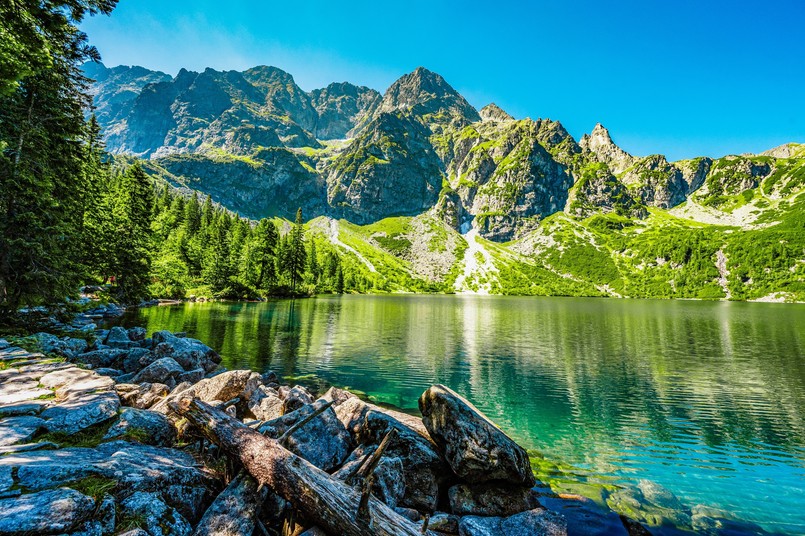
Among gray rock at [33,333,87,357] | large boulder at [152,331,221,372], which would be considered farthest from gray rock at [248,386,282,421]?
gray rock at [33,333,87,357]

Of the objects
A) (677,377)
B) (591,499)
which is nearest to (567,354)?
(677,377)

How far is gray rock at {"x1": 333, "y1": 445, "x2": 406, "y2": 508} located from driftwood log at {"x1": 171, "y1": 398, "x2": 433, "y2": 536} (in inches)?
70.2

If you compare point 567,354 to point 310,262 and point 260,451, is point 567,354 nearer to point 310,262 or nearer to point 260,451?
point 260,451

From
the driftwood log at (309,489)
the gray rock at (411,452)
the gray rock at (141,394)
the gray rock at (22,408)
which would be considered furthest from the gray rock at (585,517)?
the gray rock at (22,408)

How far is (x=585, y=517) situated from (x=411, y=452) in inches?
233

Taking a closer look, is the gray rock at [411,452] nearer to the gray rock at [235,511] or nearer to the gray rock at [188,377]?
the gray rock at [235,511]

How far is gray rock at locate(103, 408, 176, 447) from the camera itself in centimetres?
949

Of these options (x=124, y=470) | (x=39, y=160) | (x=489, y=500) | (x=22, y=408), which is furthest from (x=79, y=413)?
(x=39, y=160)

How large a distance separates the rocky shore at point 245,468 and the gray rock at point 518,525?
0.04 m

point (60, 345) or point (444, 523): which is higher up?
point (60, 345)

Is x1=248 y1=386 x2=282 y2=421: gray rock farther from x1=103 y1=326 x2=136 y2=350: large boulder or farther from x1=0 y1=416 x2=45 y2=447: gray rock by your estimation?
x1=103 y1=326 x2=136 y2=350: large boulder

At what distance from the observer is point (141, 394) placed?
14711mm

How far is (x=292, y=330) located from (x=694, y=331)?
6875cm

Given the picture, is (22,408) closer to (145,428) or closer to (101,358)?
(145,428)
